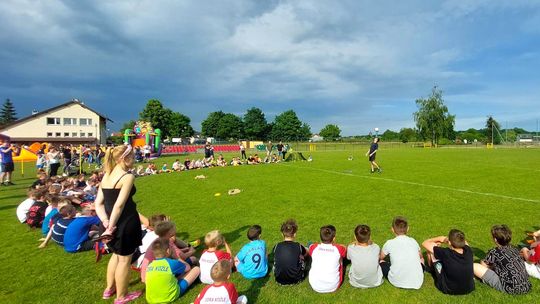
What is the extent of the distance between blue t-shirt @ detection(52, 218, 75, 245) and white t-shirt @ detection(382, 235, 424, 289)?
6.61m

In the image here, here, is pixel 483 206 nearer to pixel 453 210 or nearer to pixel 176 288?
pixel 453 210

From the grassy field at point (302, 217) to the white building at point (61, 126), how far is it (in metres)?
53.0

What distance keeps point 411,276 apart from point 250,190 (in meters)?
9.16

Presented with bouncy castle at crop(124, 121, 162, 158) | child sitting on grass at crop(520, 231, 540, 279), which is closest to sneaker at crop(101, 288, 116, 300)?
child sitting on grass at crop(520, 231, 540, 279)

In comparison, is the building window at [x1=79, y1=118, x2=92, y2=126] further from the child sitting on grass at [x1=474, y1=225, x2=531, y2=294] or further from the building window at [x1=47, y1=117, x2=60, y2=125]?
the child sitting on grass at [x1=474, y1=225, x2=531, y2=294]

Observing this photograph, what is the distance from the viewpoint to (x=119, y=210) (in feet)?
12.5

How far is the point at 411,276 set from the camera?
4.43m

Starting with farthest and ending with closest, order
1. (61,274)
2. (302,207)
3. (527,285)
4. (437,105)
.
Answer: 1. (437,105)
2. (302,207)
3. (61,274)
4. (527,285)

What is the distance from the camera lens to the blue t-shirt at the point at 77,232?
637 cm

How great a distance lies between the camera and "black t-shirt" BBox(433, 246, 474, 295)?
→ 4.16m

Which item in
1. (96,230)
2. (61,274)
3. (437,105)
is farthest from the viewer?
(437,105)

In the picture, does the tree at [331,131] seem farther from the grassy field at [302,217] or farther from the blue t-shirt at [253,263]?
the blue t-shirt at [253,263]

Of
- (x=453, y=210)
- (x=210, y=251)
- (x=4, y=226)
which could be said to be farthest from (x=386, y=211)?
(x=4, y=226)

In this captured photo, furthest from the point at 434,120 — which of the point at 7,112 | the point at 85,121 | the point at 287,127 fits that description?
the point at 7,112
